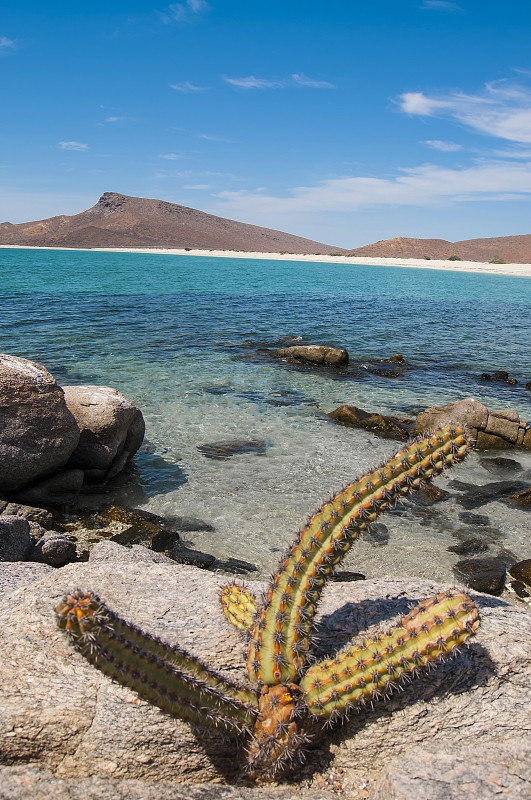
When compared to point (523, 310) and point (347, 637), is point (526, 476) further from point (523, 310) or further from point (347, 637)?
point (523, 310)

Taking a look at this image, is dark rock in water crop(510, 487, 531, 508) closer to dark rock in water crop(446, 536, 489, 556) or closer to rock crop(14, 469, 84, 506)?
dark rock in water crop(446, 536, 489, 556)

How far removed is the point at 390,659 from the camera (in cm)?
280

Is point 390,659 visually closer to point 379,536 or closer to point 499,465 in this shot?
point 379,536

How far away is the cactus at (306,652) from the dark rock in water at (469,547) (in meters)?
4.74

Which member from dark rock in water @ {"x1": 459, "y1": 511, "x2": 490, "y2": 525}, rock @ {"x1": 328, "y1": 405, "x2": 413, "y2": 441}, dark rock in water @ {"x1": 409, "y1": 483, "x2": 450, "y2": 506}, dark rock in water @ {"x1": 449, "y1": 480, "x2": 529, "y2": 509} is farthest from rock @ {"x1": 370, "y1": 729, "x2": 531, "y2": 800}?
rock @ {"x1": 328, "y1": 405, "x2": 413, "y2": 441}

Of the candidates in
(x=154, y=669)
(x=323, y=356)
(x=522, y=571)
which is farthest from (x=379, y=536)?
(x=323, y=356)

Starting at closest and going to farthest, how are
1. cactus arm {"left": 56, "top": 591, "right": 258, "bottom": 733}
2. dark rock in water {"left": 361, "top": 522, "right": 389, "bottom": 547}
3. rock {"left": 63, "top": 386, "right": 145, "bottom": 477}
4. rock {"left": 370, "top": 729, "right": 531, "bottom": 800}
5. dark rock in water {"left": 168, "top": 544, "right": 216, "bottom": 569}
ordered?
cactus arm {"left": 56, "top": 591, "right": 258, "bottom": 733}, rock {"left": 370, "top": 729, "right": 531, "bottom": 800}, dark rock in water {"left": 168, "top": 544, "right": 216, "bottom": 569}, dark rock in water {"left": 361, "top": 522, "right": 389, "bottom": 547}, rock {"left": 63, "top": 386, "right": 145, "bottom": 477}

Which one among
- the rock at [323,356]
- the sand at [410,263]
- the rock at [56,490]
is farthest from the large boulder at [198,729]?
the sand at [410,263]

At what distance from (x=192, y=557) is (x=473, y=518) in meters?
4.29

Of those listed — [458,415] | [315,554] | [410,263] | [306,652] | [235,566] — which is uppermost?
[410,263]

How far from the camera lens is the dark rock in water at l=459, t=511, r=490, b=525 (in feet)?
26.9

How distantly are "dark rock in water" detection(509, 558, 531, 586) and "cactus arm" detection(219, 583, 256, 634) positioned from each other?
4.22 m

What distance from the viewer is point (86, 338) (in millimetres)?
23188

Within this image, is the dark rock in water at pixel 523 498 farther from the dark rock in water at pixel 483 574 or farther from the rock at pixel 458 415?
the rock at pixel 458 415
